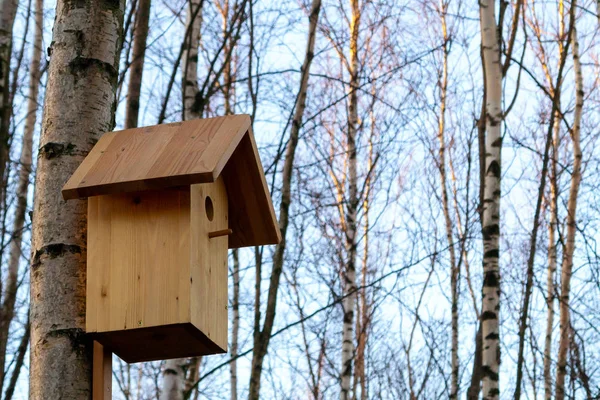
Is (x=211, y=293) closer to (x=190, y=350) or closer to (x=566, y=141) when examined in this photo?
(x=190, y=350)

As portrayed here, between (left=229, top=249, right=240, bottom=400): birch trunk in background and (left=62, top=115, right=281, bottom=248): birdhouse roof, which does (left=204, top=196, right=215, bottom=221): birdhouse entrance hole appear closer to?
(left=62, top=115, right=281, bottom=248): birdhouse roof

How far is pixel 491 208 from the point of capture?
759 centimetres

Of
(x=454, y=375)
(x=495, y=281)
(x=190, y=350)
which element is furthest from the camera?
(x=454, y=375)

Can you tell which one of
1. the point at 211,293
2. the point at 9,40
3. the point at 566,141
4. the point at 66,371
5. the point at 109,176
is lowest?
the point at 66,371

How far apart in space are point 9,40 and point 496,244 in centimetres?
380

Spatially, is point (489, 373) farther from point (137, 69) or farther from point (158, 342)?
point (158, 342)

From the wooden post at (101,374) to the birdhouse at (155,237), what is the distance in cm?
5

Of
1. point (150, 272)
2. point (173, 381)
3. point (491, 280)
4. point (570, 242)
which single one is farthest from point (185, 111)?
point (570, 242)

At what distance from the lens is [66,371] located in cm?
270

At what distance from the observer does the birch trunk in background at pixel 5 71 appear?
5227 mm

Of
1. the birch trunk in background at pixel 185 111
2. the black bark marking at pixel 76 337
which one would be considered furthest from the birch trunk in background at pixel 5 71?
the black bark marking at pixel 76 337

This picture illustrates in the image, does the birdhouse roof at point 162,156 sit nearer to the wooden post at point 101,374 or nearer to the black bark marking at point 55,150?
the black bark marking at point 55,150

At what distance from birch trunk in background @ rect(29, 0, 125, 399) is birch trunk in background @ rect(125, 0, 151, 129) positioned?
2681 millimetres

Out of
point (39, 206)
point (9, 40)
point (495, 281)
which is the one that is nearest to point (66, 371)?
point (39, 206)
